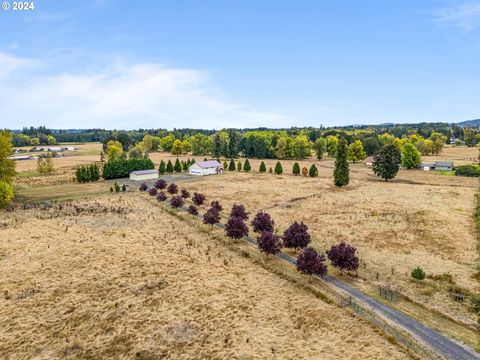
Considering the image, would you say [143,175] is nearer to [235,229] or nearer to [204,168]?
[204,168]

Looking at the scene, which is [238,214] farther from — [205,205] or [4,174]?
[4,174]

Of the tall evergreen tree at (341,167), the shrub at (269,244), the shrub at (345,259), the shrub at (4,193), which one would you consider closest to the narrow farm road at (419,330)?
the shrub at (345,259)

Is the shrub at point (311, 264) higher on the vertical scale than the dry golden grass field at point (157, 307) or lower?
higher

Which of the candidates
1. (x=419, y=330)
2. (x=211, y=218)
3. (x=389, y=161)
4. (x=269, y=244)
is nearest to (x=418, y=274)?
(x=419, y=330)

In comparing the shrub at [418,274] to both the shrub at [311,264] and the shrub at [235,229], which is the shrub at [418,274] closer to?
the shrub at [311,264]

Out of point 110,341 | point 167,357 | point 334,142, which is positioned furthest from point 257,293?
point 334,142

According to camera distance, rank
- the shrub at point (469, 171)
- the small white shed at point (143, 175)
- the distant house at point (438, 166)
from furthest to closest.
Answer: the distant house at point (438, 166)
the shrub at point (469, 171)
the small white shed at point (143, 175)
